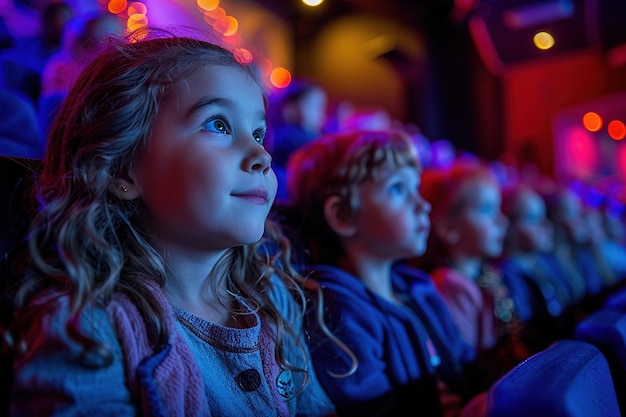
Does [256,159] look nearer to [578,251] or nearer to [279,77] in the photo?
[578,251]

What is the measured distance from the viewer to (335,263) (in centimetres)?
113

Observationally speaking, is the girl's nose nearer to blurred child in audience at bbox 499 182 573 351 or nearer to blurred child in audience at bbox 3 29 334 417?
blurred child in audience at bbox 3 29 334 417

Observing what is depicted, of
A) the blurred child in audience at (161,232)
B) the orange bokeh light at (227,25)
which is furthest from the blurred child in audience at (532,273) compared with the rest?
the orange bokeh light at (227,25)

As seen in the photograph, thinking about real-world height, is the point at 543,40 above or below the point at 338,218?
above

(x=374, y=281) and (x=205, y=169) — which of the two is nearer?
(x=205, y=169)

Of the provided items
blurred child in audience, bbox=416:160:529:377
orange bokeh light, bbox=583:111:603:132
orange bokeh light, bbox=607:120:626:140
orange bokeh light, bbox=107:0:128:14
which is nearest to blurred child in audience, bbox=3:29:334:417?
blurred child in audience, bbox=416:160:529:377

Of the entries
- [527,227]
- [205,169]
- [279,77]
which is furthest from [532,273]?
[279,77]

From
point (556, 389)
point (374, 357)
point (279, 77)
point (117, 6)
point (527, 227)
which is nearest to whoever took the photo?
point (556, 389)

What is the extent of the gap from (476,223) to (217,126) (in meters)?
1.00

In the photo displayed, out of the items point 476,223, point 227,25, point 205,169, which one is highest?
point 227,25

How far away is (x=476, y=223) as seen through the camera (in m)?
1.47

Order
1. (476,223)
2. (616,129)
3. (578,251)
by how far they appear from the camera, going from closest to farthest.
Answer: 1. (476,223)
2. (578,251)
3. (616,129)

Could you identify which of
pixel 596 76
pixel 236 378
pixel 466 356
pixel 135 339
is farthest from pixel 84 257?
pixel 596 76

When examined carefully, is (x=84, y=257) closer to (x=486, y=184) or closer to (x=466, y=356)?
(x=466, y=356)
